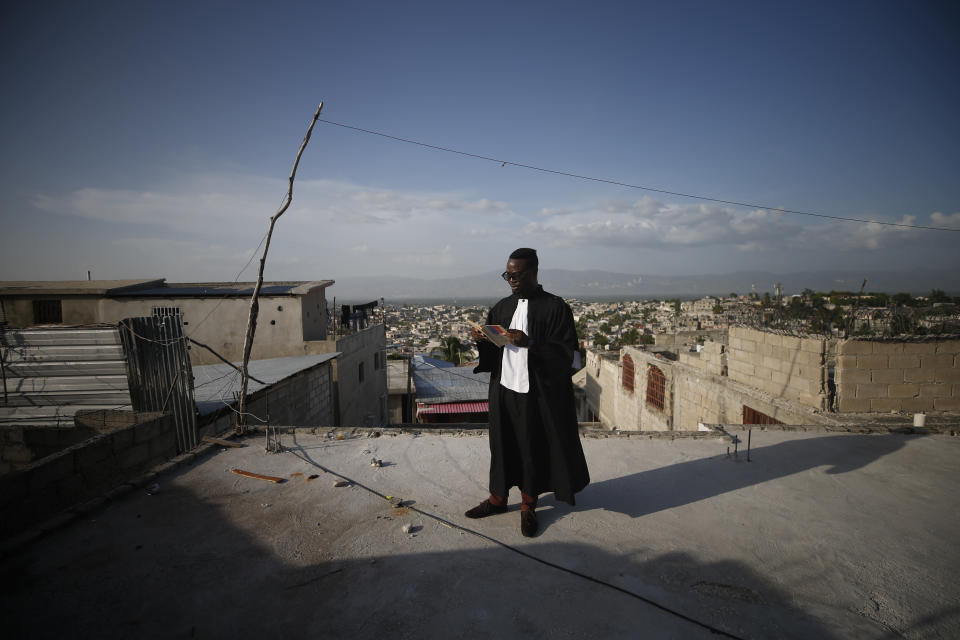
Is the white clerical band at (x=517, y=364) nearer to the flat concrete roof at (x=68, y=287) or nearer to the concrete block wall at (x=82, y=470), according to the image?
the concrete block wall at (x=82, y=470)

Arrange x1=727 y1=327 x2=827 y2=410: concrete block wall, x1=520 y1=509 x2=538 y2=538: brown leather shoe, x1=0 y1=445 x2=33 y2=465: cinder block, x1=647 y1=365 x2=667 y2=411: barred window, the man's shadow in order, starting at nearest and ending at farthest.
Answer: x1=520 y1=509 x2=538 y2=538: brown leather shoe, the man's shadow, x1=0 y1=445 x2=33 y2=465: cinder block, x1=727 y1=327 x2=827 y2=410: concrete block wall, x1=647 y1=365 x2=667 y2=411: barred window

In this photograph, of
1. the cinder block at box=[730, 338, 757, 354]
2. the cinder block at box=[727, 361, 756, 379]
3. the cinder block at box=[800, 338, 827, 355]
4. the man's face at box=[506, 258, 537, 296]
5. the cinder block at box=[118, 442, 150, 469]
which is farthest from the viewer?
the cinder block at box=[727, 361, 756, 379]

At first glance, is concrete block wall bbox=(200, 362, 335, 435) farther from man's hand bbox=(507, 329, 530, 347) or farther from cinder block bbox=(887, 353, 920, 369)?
cinder block bbox=(887, 353, 920, 369)

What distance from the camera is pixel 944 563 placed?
243cm

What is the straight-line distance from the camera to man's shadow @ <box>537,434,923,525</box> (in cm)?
322

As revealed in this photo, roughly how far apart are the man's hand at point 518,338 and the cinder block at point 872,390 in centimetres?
703

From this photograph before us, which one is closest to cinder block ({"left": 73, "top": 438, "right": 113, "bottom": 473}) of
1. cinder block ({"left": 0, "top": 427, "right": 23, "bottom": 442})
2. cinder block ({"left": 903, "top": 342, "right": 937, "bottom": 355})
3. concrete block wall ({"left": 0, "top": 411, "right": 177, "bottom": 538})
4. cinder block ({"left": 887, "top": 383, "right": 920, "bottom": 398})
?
concrete block wall ({"left": 0, "top": 411, "right": 177, "bottom": 538})

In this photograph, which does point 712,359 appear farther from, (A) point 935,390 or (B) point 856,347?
(A) point 935,390

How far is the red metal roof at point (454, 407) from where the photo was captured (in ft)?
64.0

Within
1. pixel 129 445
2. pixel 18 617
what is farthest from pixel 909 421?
pixel 129 445

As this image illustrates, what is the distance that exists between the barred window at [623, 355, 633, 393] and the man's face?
1281 centimetres

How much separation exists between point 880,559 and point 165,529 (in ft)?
14.8

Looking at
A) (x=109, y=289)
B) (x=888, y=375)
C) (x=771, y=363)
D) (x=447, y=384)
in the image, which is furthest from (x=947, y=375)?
(x=109, y=289)

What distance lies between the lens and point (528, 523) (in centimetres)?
274
